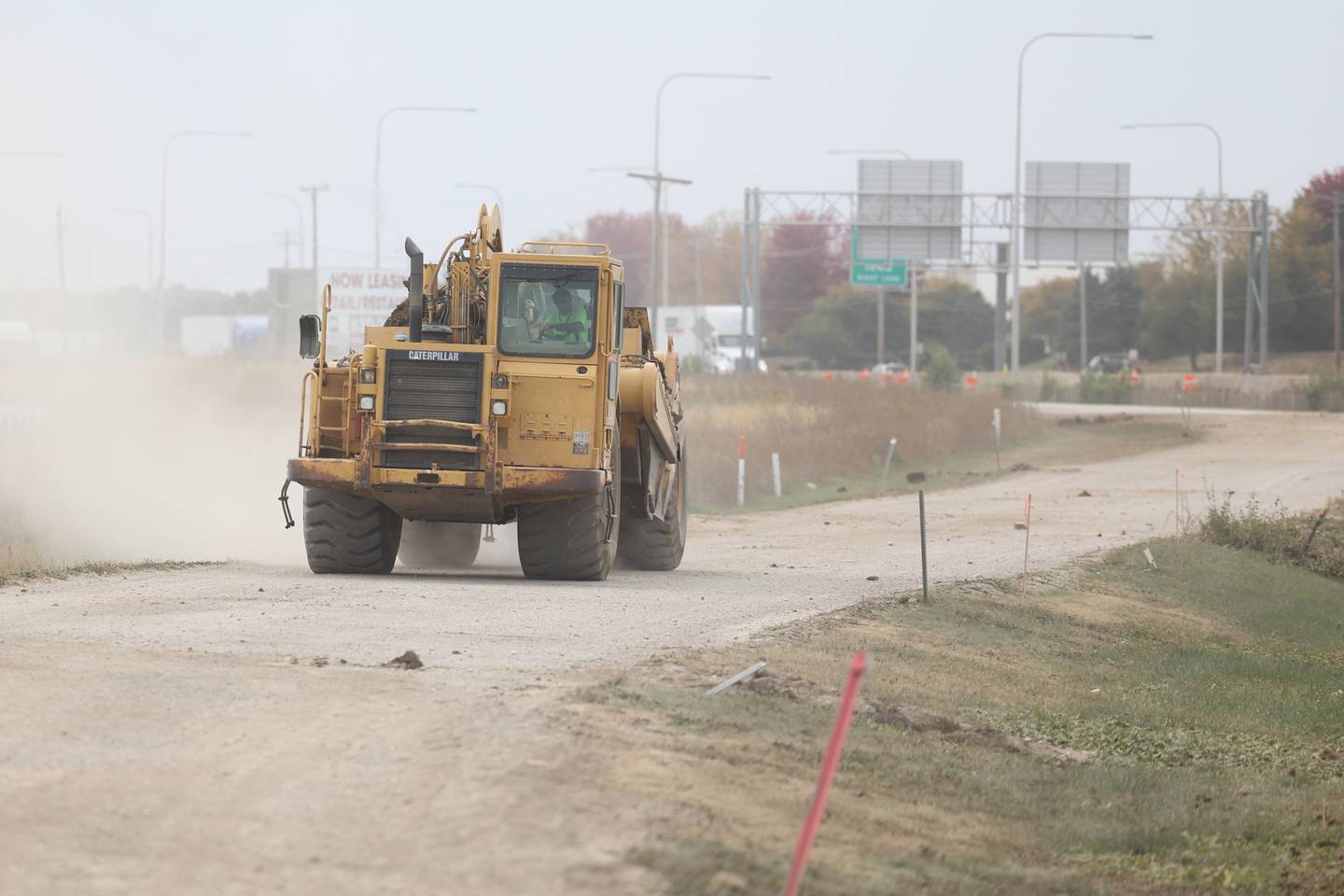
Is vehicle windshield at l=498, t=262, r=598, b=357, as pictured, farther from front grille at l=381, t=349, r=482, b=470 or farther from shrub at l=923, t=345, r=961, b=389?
shrub at l=923, t=345, r=961, b=389

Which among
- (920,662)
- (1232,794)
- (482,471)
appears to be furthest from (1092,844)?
(482,471)

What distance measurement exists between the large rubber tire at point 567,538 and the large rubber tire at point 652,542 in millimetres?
2724

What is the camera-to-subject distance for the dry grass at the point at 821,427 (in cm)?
3841

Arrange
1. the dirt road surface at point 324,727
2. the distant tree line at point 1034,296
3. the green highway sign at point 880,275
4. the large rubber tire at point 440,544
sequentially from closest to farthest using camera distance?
the dirt road surface at point 324,727 < the large rubber tire at point 440,544 < the green highway sign at point 880,275 < the distant tree line at point 1034,296

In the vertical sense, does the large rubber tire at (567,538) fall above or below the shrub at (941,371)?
below

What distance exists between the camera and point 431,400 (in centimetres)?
1697

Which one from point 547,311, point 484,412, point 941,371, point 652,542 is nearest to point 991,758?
point 484,412

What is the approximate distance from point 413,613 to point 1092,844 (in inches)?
246

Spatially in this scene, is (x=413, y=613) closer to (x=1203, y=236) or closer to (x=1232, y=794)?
(x=1232, y=794)

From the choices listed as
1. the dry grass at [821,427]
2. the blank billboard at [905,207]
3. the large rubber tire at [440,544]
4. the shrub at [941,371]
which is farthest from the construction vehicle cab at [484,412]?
the blank billboard at [905,207]

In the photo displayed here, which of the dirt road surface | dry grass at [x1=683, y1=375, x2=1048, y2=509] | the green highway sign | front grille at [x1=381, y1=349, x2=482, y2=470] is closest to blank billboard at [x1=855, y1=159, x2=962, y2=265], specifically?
dry grass at [x1=683, y1=375, x2=1048, y2=509]

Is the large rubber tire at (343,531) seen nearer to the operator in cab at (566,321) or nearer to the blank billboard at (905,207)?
the operator in cab at (566,321)

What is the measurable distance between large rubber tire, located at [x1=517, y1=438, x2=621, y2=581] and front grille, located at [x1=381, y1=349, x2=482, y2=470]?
1118 millimetres

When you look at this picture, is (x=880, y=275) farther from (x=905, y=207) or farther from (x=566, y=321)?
(x=566, y=321)
